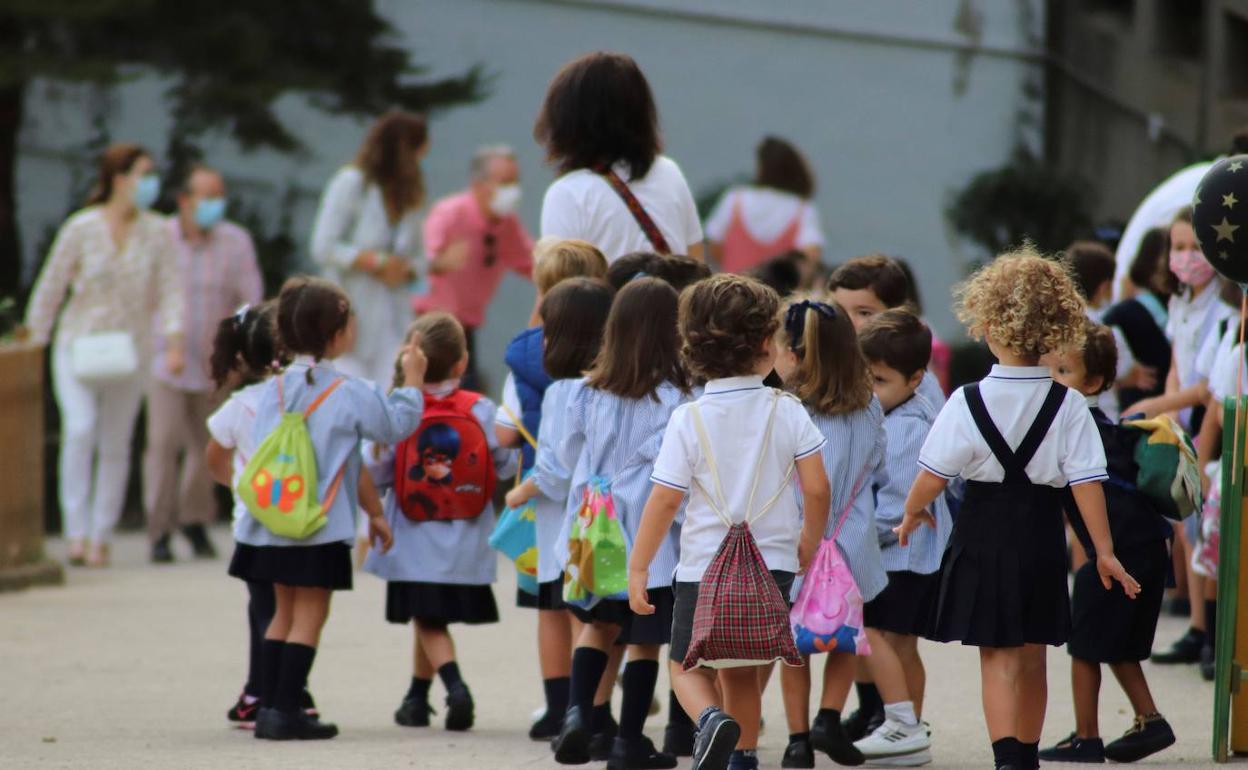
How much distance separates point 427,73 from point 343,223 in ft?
11.3

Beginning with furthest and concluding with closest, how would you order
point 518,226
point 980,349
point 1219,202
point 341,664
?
point 980,349 < point 518,226 < point 341,664 < point 1219,202

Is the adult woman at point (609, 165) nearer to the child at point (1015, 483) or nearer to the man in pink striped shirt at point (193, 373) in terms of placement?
the child at point (1015, 483)

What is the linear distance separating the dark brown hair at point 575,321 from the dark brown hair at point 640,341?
1.01ft

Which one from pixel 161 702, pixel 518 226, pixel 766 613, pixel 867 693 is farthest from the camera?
pixel 518 226

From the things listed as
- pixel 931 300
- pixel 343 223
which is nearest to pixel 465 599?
pixel 343 223

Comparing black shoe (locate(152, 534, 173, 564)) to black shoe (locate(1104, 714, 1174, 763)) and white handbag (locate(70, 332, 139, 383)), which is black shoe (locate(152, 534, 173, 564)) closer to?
white handbag (locate(70, 332, 139, 383))

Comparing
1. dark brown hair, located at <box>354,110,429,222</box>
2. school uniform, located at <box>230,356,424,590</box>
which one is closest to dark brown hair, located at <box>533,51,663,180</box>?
school uniform, located at <box>230,356,424,590</box>

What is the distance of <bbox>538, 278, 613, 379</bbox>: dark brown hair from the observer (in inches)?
237

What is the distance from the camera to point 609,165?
6918mm

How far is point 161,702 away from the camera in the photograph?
717 cm

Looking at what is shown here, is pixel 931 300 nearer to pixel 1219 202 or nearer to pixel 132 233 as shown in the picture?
pixel 132 233

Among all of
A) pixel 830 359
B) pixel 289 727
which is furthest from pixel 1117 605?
pixel 289 727

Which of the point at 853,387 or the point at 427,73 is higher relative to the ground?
the point at 427,73

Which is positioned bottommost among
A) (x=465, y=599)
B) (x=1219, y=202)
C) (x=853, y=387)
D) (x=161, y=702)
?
(x=161, y=702)
